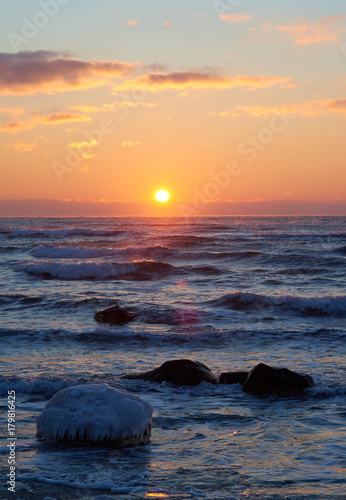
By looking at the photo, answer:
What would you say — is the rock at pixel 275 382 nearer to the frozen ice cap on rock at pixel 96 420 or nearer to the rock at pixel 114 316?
the frozen ice cap on rock at pixel 96 420

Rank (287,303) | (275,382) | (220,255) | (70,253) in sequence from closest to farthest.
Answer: (275,382) < (287,303) < (220,255) < (70,253)

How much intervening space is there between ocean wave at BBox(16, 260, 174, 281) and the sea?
1.46m

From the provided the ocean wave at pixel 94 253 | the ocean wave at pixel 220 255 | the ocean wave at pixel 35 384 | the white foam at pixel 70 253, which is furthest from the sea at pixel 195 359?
the white foam at pixel 70 253

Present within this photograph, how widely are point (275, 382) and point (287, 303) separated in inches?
347

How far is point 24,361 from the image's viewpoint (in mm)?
9438

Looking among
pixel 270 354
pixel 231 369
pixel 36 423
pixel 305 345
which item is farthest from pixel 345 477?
pixel 305 345

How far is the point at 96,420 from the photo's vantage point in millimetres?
5551

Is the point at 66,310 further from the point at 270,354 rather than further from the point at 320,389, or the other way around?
the point at 320,389

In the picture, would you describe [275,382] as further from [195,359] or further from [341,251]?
[341,251]

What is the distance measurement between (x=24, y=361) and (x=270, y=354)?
4608mm

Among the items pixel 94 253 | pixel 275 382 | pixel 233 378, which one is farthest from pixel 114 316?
pixel 94 253

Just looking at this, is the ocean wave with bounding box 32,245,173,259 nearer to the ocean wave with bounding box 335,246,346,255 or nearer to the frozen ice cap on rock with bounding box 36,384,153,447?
the ocean wave with bounding box 335,246,346,255

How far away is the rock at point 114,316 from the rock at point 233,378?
580 centimetres

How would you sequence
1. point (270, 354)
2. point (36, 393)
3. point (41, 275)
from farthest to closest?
1. point (41, 275)
2. point (270, 354)
3. point (36, 393)
